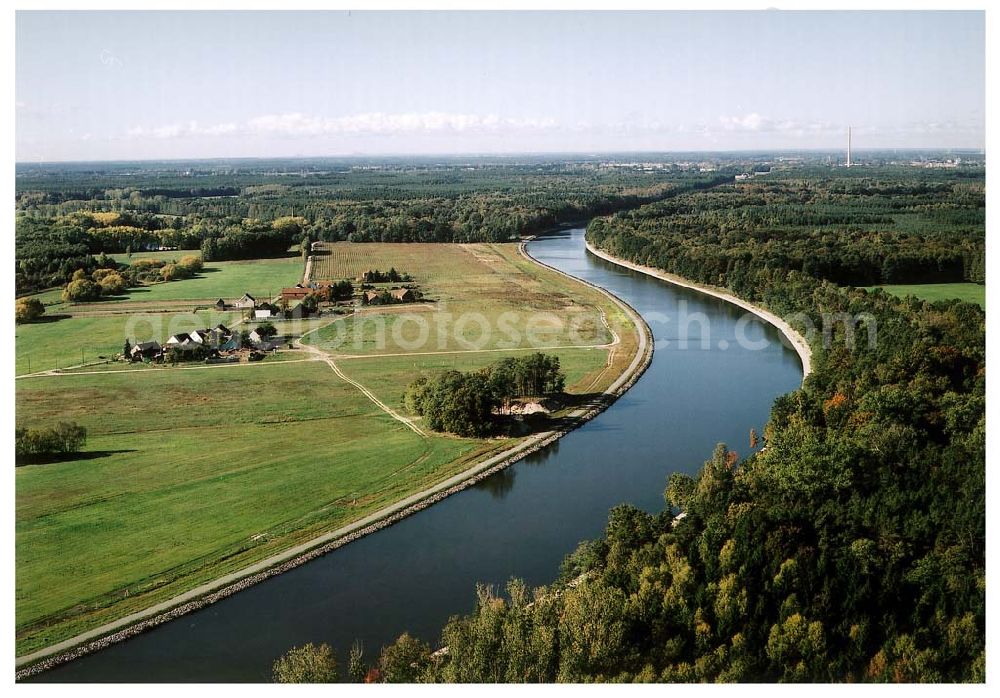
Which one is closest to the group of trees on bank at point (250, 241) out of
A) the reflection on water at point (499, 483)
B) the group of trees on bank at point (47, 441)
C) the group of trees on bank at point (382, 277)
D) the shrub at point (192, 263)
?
the shrub at point (192, 263)

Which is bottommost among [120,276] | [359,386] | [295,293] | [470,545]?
[470,545]

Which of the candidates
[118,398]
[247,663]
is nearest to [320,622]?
[247,663]

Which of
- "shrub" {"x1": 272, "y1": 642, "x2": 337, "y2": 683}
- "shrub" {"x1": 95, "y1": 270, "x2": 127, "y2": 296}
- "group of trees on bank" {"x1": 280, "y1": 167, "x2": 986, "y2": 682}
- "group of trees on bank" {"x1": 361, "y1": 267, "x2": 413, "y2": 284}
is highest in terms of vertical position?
"group of trees on bank" {"x1": 361, "y1": 267, "x2": 413, "y2": 284}

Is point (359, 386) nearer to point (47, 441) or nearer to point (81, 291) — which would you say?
point (47, 441)

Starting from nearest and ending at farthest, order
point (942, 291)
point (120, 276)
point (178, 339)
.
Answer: point (178, 339) → point (120, 276) → point (942, 291)

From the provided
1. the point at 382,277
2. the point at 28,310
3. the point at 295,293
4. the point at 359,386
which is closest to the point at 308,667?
the point at 359,386

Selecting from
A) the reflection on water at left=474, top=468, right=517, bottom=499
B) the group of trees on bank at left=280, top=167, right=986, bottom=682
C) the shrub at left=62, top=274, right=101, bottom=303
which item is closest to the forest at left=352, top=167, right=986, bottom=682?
the group of trees on bank at left=280, top=167, right=986, bottom=682

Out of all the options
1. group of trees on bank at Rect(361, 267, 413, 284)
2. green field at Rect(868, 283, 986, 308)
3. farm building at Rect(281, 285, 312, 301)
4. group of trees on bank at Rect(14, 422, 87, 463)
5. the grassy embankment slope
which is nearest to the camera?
the grassy embankment slope

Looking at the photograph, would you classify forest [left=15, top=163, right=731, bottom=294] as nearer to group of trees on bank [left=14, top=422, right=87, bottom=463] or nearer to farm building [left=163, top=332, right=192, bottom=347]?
farm building [left=163, top=332, right=192, bottom=347]
